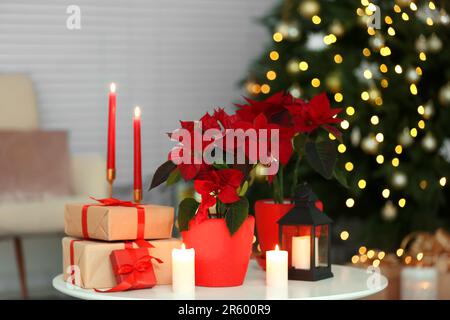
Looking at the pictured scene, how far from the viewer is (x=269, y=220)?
4.79ft

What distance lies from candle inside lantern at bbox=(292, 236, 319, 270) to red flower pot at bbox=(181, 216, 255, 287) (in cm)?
9

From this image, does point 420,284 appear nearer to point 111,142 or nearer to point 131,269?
point 111,142

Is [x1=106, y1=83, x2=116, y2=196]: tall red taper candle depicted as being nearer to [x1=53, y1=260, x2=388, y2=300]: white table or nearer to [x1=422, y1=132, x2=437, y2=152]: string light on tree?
[x1=53, y1=260, x2=388, y2=300]: white table

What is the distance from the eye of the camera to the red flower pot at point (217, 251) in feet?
4.28

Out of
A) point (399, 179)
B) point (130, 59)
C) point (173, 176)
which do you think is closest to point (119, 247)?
point (173, 176)

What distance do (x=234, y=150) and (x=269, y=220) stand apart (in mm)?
221

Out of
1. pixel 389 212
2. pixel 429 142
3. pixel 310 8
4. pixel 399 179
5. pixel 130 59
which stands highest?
pixel 310 8

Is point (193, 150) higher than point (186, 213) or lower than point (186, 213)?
higher

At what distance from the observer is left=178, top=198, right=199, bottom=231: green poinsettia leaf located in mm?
1322

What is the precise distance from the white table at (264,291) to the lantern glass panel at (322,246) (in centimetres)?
3
